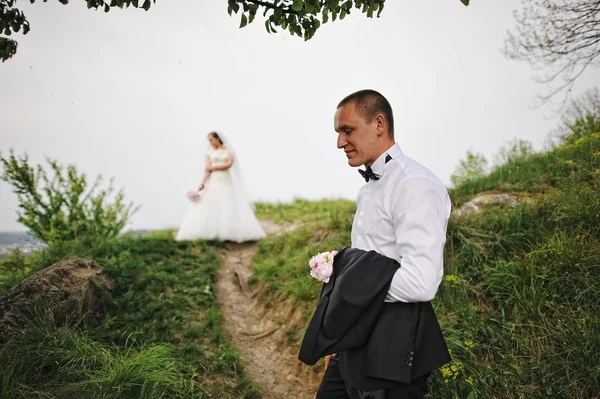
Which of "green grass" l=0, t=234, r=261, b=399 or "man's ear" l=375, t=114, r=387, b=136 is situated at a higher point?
"man's ear" l=375, t=114, r=387, b=136

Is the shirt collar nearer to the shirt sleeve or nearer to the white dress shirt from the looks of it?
the white dress shirt

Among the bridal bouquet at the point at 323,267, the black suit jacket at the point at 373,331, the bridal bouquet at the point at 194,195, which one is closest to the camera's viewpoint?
the black suit jacket at the point at 373,331

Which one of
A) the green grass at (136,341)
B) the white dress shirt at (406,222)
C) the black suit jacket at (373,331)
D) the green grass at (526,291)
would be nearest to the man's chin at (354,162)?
the white dress shirt at (406,222)

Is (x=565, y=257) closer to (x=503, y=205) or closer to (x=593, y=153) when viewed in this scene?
(x=503, y=205)

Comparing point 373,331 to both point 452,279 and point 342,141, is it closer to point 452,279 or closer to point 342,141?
point 342,141

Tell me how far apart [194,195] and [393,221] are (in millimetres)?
8767

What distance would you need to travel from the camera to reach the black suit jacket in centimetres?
199

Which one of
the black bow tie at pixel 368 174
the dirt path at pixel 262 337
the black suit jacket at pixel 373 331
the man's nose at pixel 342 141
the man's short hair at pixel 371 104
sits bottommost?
the dirt path at pixel 262 337

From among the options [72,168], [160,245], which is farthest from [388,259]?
[72,168]

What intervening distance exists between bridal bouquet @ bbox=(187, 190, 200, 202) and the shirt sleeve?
29.0 feet

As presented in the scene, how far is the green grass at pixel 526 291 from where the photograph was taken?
3.41 metres

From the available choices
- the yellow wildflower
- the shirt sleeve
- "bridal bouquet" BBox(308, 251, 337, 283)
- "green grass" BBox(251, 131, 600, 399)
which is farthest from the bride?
the shirt sleeve

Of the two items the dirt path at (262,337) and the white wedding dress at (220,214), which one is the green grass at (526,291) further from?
the white wedding dress at (220,214)

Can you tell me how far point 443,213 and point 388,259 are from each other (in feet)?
1.32
